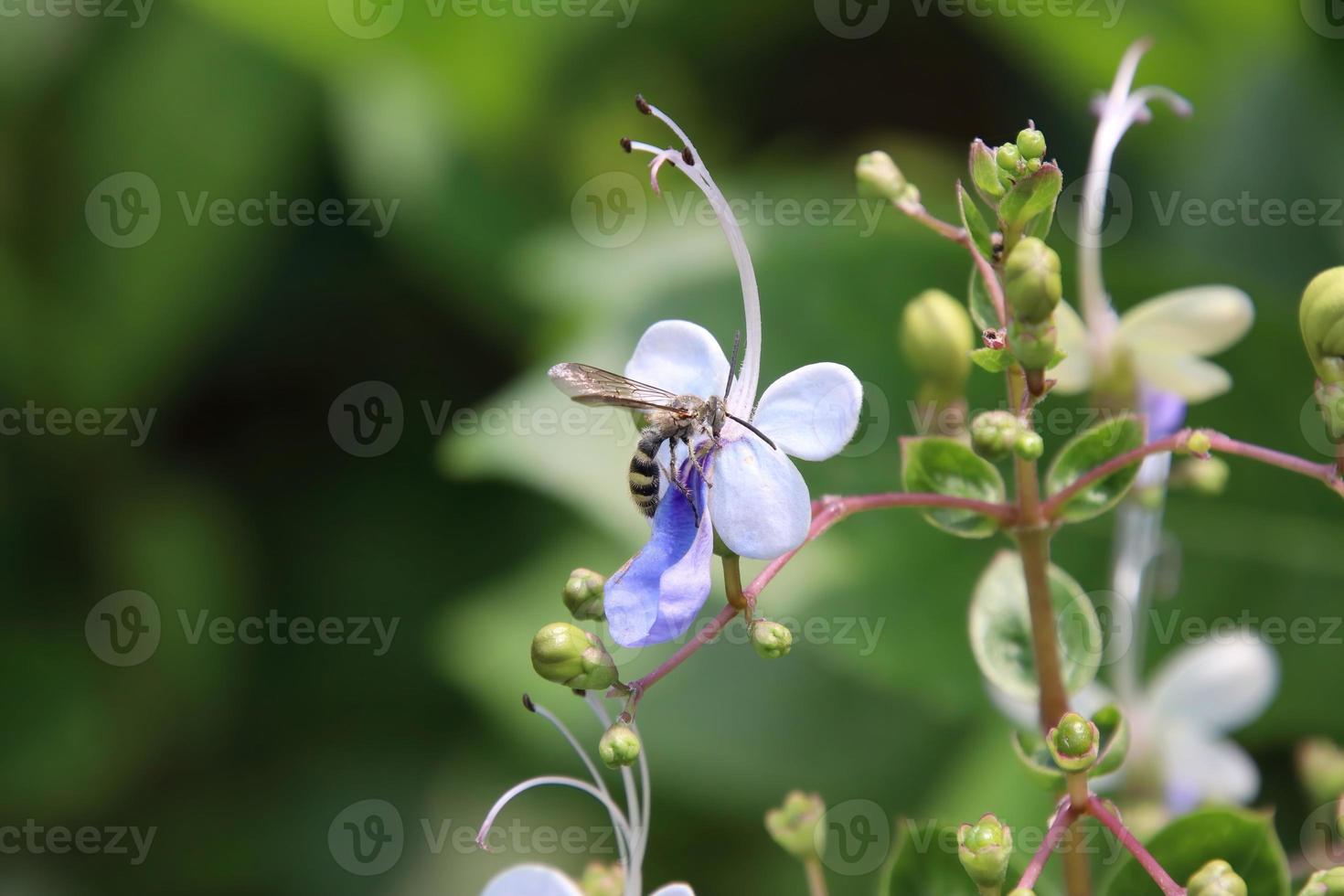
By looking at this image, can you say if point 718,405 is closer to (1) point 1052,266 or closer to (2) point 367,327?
(1) point 1052,266

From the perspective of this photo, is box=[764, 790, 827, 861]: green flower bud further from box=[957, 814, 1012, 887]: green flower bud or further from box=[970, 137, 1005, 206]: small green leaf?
box=[970, 137, 1005, 206]: small green leaf

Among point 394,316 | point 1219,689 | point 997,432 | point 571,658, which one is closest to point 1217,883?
point 997,432

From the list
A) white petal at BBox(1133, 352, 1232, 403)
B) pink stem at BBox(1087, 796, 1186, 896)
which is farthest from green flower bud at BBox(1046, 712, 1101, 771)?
white petal at BBox(1133, 352, 1232, 403)

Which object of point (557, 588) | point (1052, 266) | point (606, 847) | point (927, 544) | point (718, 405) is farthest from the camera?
point (606, 847)

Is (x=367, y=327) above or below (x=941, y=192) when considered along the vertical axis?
below

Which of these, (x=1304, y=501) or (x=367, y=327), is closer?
(x=1304, y=501)

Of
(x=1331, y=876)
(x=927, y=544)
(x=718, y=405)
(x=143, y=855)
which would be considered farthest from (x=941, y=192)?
(x=143, y=855)
